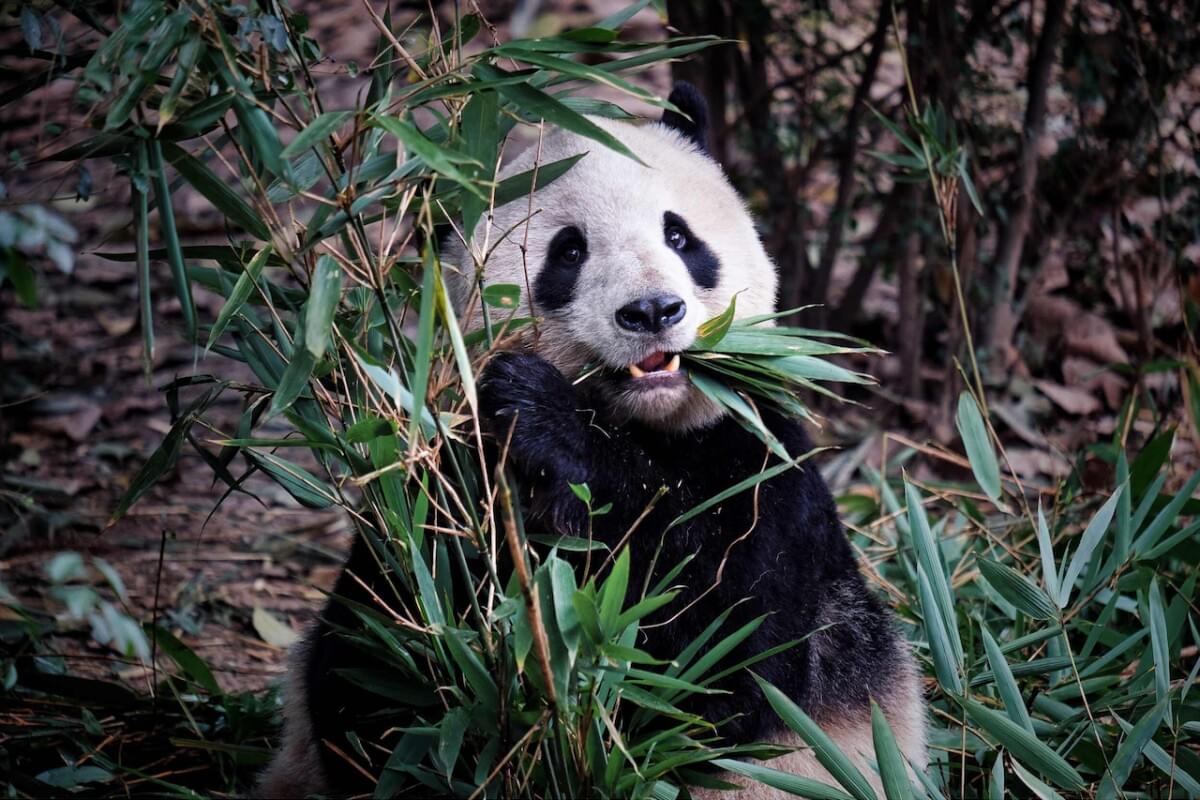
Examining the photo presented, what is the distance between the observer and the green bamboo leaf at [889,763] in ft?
7.50

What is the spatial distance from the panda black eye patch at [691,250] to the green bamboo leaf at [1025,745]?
1.12m

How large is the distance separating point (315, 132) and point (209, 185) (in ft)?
1.04

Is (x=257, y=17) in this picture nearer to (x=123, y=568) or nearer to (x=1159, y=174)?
(x=123, y=568)

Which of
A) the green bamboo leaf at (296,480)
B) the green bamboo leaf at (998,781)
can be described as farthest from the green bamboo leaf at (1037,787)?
the green bamboo leaf at (296,480)

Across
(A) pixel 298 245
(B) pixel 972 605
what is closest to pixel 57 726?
(A) pixel 298 245

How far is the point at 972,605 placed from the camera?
366cm

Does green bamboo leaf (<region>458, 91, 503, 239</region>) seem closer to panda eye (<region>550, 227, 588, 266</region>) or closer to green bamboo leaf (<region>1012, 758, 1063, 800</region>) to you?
panda eye (<region>550, 227, 588, 266</region>)

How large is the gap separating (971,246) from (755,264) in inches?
85.2

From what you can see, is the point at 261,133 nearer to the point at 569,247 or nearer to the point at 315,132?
the point at 315,132

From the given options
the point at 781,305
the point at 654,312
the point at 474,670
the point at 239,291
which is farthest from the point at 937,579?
the point at 781,305

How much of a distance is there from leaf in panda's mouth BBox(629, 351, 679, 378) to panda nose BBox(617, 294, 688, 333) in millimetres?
69

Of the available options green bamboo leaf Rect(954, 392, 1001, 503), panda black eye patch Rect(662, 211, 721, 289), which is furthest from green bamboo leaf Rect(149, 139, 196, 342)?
green bamboo leaf Rect(954, 392, 1001, 503)

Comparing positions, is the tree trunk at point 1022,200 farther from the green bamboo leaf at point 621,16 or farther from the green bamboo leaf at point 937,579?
the green bamboo leaf at point 621,16

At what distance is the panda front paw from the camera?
229cm
